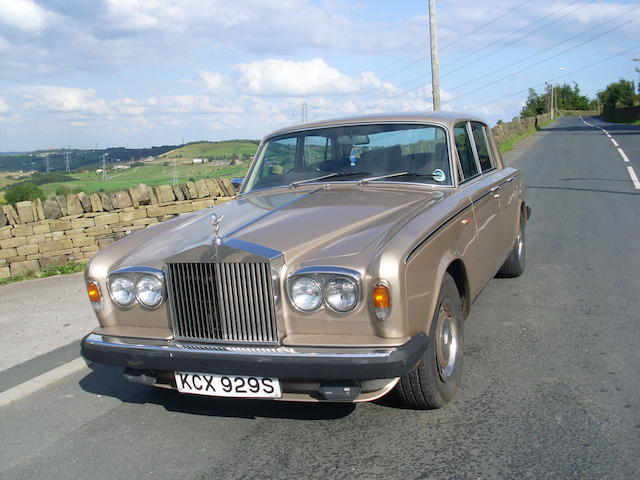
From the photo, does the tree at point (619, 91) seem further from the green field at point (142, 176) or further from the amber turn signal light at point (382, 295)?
the amber turn signal light at point (382, 295)

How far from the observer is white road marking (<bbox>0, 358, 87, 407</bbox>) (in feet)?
14.6

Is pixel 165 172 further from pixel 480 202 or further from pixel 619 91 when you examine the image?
pixel 619 91

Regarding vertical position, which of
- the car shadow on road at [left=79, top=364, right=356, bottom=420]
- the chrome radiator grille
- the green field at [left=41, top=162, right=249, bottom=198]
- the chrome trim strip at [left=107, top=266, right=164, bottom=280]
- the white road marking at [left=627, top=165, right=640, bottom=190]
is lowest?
the car shadow on road at [left=79, top=364, right=356, bottom=420]

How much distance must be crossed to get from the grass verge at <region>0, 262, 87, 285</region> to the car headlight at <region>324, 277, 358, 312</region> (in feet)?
22.3

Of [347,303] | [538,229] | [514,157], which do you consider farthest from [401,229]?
[514,157]

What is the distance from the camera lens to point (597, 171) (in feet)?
58.9

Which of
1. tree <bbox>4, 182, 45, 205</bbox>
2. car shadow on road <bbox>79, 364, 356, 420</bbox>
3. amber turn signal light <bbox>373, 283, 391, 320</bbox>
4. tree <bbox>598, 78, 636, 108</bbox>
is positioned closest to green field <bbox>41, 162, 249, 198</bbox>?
tree <bbox>4, 182, 45, 205</bbox>

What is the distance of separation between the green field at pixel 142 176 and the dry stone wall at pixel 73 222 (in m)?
0.33

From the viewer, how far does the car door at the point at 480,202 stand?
478cm

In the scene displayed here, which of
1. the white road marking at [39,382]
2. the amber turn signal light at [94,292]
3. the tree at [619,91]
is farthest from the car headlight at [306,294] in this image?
the tree at [619,91]

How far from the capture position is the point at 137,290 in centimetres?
375

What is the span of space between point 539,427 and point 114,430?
2453 mm

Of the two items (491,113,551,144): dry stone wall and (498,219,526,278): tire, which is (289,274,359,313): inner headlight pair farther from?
(491,113,551,144): dry stone wall

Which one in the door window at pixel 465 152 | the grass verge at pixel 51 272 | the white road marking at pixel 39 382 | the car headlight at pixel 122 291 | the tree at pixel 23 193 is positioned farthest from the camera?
the tree at pixel 23 193
